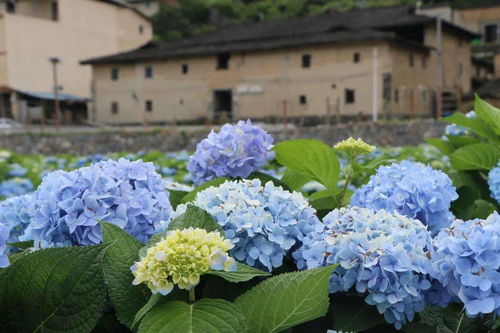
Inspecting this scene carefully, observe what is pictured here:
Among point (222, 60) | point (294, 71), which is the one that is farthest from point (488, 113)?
point (222, 60)

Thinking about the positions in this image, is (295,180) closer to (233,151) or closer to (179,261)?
(233,151)

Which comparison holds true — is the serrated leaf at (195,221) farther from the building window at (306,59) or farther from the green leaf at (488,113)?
the building window at (306,59)

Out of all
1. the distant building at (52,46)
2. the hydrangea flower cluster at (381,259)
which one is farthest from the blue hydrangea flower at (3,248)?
the distant building at (52,46)

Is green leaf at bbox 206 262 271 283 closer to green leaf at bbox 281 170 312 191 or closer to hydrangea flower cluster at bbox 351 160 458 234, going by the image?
hydrangea flower cluster at bbox 351 160 458 234

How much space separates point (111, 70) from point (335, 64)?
37.3 feet

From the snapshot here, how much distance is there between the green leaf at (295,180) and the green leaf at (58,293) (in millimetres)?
759

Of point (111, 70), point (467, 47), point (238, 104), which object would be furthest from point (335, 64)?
point (111, 70)

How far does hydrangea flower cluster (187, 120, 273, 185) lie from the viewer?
1394mm

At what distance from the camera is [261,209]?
919 millimetres

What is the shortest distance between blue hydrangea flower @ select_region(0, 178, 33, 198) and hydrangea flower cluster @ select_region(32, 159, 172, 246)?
12.3 feet

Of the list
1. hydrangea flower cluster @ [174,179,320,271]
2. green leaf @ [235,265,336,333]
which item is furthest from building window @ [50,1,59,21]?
green leaf @ [235,265,336,333]

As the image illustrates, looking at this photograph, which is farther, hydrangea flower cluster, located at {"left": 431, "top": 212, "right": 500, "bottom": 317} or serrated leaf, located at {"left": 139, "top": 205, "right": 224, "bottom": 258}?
serrated leaf, located at {"left": 139, "top": 205, "right": 224, "bottom": 258}

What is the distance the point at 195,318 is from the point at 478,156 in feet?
3.64

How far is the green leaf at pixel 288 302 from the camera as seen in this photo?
758mm
